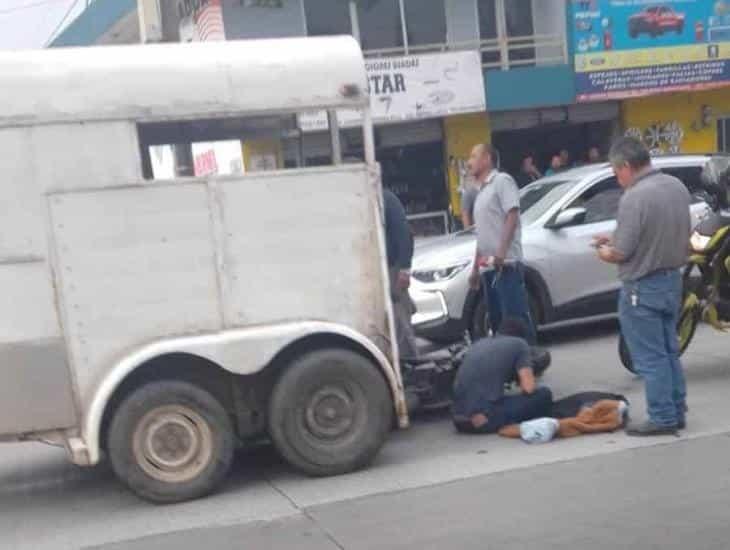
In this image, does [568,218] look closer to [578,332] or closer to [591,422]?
[578,332]

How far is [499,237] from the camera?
26.6 ft

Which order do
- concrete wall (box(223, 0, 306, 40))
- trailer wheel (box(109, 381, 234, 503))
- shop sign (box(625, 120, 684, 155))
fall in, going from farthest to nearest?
shop sign (box(625, 120, 684, 155)) < concrete wall (box(223, 0, 306, 40)) < trailer wheel (box(109, 381, 234, 503))

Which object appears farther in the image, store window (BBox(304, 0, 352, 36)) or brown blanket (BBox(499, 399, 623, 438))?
store window (BBox(304, 0, 352, 36))

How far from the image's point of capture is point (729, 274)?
26.6 ft

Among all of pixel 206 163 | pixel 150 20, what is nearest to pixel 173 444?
pixel 206 163

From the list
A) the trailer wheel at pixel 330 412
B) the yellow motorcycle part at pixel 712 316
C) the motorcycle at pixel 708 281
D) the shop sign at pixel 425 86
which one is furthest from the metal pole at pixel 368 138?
the shop sign at pixel 425 86

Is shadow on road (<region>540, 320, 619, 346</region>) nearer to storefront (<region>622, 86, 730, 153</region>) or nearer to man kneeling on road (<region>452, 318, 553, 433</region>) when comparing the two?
man kneeling on road (<region>452, 318, 553, 433</region>)

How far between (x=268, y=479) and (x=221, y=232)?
1592 millimetres

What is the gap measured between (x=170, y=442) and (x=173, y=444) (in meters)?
0.02

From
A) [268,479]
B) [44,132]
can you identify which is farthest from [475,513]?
[44,132]

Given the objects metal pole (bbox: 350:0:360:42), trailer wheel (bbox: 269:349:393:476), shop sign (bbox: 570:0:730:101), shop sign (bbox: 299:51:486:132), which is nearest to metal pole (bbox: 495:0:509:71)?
shop sign (bbox: 570:0:730:101)

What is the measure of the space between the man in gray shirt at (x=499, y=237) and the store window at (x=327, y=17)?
12079 millimetres

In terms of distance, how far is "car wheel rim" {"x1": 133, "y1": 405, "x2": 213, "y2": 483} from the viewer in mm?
5945

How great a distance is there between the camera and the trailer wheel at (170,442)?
588 cm
